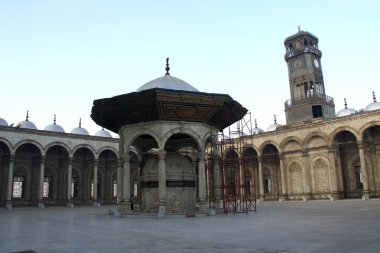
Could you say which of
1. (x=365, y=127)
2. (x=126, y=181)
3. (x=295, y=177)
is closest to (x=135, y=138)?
(x=126, y=181)

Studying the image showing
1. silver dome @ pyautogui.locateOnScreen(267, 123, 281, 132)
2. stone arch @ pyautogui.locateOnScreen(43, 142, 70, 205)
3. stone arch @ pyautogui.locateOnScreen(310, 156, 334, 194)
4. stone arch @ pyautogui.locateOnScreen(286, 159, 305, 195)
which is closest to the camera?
stone arch @ pyautogui.locateOnScreen(310, 156, 334, 194)

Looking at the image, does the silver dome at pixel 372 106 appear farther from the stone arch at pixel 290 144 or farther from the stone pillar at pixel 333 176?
the stone arch at pixel 290 144

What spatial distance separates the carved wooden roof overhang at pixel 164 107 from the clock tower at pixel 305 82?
24014mm

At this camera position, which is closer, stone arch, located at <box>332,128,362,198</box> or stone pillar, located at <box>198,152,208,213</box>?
stone pillar, located at <box>198,152,208,213</box>

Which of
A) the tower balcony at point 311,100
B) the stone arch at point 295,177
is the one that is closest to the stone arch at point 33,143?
the stone arch at point 295,177

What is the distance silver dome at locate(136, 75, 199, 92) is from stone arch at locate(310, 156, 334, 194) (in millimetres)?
19828

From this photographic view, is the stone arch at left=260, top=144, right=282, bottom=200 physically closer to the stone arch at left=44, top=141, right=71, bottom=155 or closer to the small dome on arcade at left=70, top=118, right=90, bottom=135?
the stone arch at left=44, top=141, right=71, bottom=155

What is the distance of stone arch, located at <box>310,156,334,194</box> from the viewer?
32750 millimetres

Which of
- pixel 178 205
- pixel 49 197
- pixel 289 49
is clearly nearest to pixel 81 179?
pixel 49 197

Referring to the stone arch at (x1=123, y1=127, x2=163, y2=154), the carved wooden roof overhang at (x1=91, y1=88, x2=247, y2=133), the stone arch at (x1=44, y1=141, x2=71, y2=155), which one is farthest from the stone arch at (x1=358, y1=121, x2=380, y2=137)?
the stone arch at (x1=44, y1=141, x2=71, y2=155)

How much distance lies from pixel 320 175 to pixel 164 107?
2291cm

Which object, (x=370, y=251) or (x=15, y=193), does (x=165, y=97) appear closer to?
(x=370, y=251)

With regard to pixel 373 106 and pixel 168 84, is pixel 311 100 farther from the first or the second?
pixel 168 84

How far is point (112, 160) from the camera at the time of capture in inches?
1609
